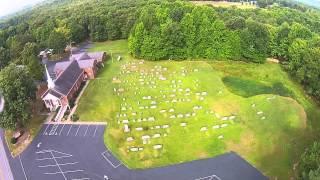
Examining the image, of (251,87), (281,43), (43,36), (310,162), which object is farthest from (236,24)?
(43,36)

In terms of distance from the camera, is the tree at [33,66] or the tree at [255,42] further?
the tree at [255,42]

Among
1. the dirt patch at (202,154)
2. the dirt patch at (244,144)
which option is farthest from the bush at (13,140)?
the dirt patch at (244,144)

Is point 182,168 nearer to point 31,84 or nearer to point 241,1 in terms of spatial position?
point 31,84

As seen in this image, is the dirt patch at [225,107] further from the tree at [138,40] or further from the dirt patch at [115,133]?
the tree at [138,40]

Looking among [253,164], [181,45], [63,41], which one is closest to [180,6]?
[181,45]

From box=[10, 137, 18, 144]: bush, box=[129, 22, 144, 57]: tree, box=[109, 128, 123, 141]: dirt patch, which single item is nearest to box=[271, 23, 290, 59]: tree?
box=[129, 22, 144, 57]: tree

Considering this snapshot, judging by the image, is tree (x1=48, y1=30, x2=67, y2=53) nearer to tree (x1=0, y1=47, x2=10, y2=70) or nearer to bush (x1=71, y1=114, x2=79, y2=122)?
tree (x1=0, y1=47, x2=10, y2=70)

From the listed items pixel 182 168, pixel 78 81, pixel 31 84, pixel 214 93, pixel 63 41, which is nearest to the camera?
pixel 182 168
